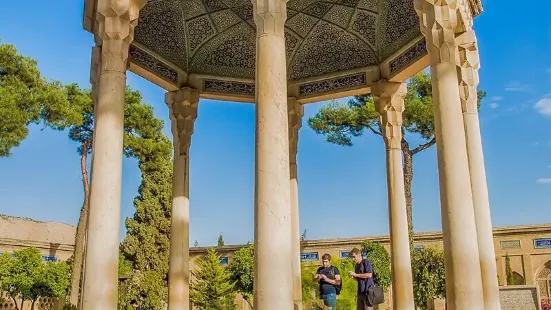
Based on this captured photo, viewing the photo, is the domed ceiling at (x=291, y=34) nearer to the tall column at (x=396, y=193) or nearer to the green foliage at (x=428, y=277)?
the tall column at (x=396, y=193)

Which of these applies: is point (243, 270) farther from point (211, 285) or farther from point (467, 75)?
point (467, 75)

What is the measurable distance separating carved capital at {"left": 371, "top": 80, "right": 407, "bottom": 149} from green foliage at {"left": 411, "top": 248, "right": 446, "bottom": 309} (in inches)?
425

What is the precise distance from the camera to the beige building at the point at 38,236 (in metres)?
30.8

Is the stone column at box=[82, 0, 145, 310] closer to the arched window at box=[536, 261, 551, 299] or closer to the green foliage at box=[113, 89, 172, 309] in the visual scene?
the green foliage at box=[113, 89, 172, 309]

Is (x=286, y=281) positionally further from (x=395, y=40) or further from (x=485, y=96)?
(x=485, y=96)

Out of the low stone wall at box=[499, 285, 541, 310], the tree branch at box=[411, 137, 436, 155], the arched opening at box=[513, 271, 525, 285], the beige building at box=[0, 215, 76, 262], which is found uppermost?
the tree branch at box=[411, 137, 436, 155]

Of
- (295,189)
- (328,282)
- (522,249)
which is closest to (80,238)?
(295,189)

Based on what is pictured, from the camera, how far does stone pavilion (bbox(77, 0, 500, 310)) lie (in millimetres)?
6922

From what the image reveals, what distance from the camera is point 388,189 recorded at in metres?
12.5

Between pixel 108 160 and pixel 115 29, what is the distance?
2.18 m

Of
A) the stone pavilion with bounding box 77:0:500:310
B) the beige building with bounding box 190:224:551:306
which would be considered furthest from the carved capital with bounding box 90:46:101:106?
the beige building with bounding box 190:224:551:306

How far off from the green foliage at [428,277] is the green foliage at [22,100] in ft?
52.2

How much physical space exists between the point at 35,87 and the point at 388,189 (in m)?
14.0

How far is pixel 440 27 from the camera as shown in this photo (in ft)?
27.6
